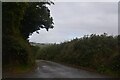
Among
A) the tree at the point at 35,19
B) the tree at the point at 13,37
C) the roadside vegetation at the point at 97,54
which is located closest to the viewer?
the tree at the point at 13,37

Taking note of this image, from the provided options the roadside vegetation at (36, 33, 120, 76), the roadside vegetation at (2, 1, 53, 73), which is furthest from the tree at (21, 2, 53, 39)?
the roadside vegetation at (2, 1, 53, 73)

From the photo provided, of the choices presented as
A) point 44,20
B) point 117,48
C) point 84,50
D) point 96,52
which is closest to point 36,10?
point 44,20

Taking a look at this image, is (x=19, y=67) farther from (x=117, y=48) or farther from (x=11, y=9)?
(x=117, y=48)

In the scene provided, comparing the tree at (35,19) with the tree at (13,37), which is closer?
the tree at (13,37)

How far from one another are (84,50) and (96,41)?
1846mm

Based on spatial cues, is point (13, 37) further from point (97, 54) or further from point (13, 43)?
point (97, 54)

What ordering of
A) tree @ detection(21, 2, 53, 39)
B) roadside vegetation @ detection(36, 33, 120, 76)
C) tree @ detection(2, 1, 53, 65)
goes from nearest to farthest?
tree @ detection(2, 1, 53, 65) → roadside vegetation @ detection(36, 33, 120, 76) → tree @ detection(21, 2, 53, 39)

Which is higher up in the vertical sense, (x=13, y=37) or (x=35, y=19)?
(x=35, y=19)

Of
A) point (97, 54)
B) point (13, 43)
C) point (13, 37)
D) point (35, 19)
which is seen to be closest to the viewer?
point (13, 43)

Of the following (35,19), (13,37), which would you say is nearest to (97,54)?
(13,37)

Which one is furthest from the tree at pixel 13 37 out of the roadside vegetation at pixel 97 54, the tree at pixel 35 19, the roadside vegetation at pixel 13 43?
the tree at pixel 35 19

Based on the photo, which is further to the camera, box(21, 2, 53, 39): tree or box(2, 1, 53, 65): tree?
Result: box(21, 2, 53, 39): tree

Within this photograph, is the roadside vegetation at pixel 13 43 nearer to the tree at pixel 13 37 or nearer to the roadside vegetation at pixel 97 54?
the tree at pixel 13 37

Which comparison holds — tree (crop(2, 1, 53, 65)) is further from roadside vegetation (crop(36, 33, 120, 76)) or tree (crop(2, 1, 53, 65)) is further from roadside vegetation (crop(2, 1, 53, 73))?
roadside vegetation (crop(36, 33, 120, 76))
